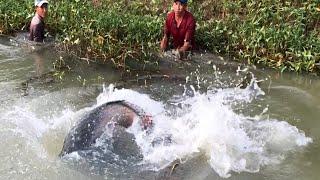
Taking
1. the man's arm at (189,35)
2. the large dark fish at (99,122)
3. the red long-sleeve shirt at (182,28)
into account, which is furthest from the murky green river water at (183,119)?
the red long-sleeve shirt at (182,28)

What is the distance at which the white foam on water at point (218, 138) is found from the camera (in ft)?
18.0

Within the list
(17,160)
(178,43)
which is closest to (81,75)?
(178,43)

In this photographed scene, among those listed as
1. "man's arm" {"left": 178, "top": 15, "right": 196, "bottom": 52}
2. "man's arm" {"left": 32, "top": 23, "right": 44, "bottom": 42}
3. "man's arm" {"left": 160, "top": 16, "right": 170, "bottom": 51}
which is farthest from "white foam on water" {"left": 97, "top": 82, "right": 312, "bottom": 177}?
"man's arm" {"left": 32, "top": 23, "right": 44, "bottom": 42}

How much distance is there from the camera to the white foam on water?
217 inches

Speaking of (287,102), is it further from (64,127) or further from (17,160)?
(17,160)

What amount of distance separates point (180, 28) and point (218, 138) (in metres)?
2.95

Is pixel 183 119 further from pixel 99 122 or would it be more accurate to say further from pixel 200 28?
pixel 200 28

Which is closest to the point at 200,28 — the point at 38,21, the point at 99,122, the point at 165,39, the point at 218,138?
the point at 165,39

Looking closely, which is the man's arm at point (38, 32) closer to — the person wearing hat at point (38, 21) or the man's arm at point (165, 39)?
the person wearing hat at point (38, 21)

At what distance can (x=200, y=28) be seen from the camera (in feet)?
28.7

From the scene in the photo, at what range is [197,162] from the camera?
18.0 ft

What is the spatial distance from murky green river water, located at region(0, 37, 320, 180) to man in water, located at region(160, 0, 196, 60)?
0.30 m

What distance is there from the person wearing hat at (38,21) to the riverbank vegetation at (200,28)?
1.03 ft

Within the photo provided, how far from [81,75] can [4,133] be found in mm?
1990
